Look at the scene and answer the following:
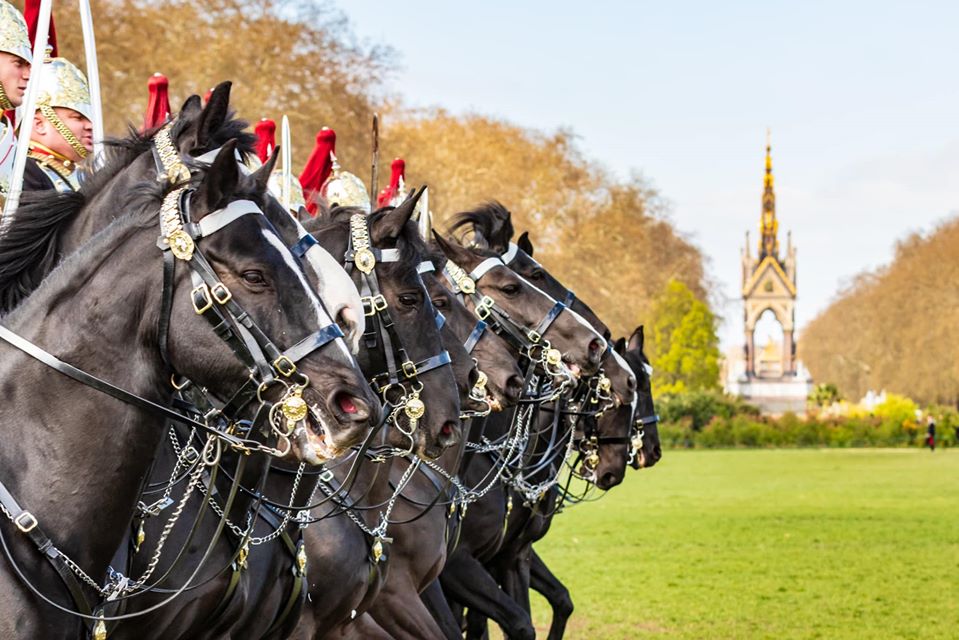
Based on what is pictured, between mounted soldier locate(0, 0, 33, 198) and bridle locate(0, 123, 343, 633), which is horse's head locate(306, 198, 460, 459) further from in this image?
bridle locate(0, 123, 343, 633)

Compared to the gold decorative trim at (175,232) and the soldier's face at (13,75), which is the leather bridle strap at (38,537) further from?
the soldier's face at (13,75)

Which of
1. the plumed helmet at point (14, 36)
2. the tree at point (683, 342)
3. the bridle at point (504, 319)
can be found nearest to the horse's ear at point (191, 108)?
the plumed helmet at point (14, 36)

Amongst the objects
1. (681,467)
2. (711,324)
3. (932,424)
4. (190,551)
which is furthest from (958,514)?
(711,324)

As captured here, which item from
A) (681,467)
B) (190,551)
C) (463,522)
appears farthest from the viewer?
(681,467)

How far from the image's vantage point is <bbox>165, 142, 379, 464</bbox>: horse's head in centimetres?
395

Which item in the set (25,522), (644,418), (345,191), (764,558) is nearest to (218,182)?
(25,522)

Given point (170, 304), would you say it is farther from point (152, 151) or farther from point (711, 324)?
point (711, 324)

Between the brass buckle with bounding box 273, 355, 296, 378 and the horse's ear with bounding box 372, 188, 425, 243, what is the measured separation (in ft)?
8.96

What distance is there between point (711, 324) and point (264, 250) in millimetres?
74583

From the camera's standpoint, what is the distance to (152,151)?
14.7ft

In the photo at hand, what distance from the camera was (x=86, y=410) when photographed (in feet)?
13.5

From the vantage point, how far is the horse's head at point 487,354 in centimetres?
768

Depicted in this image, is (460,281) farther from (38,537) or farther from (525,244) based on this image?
(38,537)

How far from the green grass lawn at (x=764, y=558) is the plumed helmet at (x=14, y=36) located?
27.3 ft
